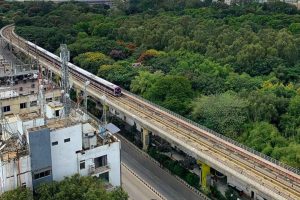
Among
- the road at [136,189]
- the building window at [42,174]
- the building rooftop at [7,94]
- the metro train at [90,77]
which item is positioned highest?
the building rooftop at [7,94]

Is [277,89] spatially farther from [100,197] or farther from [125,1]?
[125,1]

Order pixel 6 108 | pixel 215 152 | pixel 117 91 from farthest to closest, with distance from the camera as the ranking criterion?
pixel 117 91 < pixel 215 152 < pixel 6 108

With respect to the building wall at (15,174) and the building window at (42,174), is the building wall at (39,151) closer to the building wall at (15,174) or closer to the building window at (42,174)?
the building window at (42,174)

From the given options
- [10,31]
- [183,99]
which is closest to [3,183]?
[183,99]

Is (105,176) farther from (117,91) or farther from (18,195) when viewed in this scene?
(117,91)

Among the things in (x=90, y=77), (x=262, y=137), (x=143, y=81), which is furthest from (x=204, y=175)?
(x=90, y=77)

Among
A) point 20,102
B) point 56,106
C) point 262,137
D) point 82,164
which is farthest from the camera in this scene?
point 262,137

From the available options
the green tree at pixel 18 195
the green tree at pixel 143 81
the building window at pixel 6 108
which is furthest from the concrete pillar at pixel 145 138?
the green tree at pixel 18 195

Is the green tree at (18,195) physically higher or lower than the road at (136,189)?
higher
